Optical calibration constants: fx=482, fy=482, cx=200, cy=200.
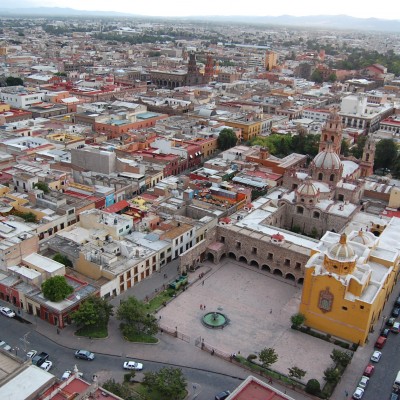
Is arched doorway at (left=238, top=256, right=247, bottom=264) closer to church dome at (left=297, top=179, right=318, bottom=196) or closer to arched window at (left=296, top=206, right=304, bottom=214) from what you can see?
arched window at (left=296, top=206, right=304, bottom=214)

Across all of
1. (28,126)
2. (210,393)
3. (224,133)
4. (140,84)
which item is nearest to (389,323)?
(210,393)

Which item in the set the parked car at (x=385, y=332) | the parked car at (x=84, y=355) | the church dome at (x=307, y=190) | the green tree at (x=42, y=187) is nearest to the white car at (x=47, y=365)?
the parked car at (x=84, y=355)

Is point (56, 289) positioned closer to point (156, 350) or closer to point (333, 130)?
point (156, 350)

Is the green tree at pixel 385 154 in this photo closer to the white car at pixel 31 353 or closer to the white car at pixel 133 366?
the white car at pixel 133 366

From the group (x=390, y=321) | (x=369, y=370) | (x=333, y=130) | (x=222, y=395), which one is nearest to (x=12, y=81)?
(x=333, y=130)

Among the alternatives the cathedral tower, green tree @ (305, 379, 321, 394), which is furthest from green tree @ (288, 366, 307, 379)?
the cathedral tower

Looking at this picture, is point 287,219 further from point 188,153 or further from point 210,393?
point 210,393

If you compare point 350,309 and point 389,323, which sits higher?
point 350,309

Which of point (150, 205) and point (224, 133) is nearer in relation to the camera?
point (150, 205)
